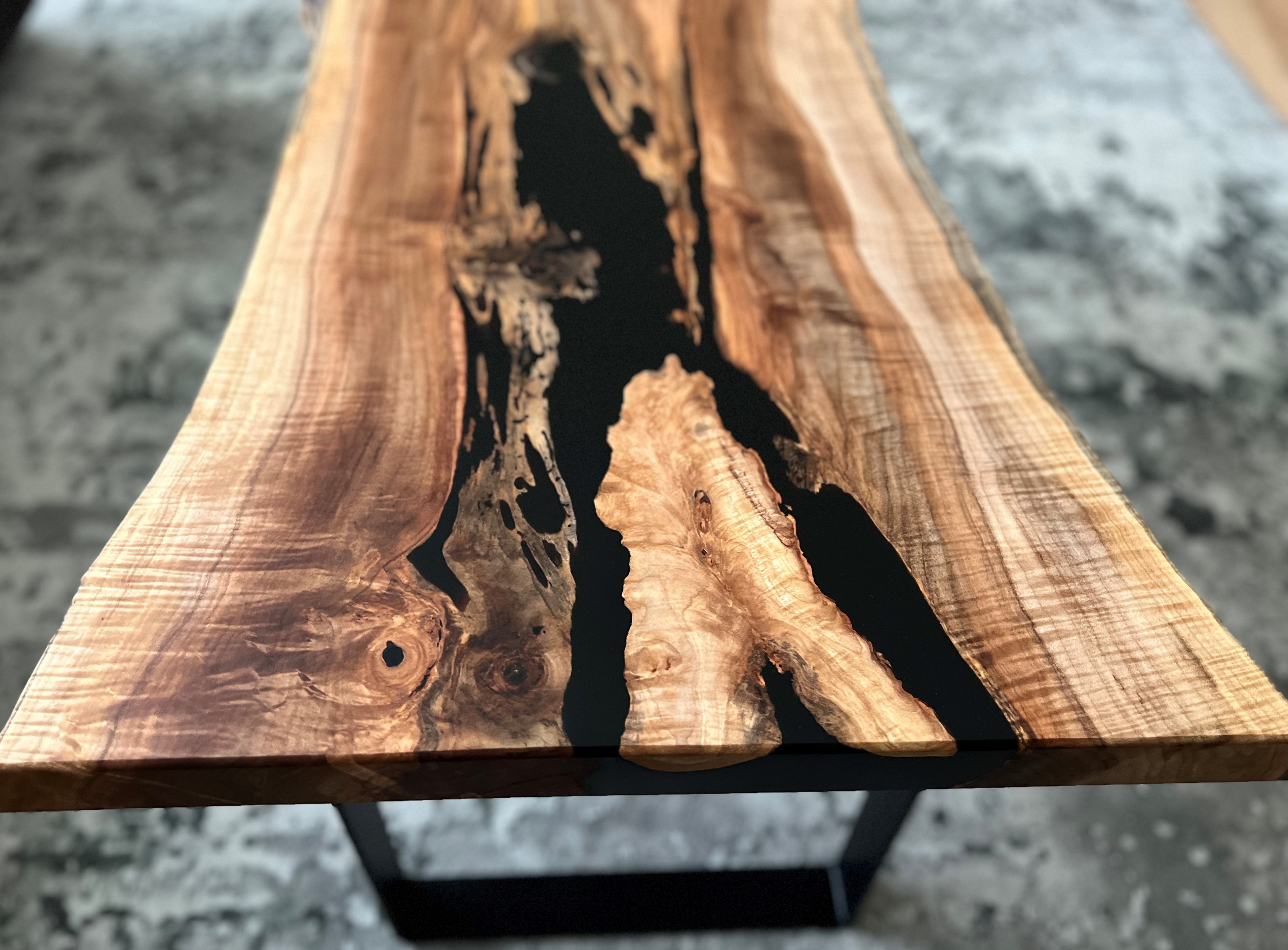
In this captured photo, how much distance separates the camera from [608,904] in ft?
3.04

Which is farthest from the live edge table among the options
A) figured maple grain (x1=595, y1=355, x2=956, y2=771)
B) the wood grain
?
the wood grain

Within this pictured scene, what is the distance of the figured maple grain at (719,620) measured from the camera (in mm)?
552

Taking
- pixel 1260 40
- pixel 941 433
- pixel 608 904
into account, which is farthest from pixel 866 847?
pixel 1260 40

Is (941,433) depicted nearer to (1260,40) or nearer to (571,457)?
(571,457)

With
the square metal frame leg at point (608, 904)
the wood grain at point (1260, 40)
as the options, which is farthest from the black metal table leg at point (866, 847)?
the wood grain at point (1260, 40)

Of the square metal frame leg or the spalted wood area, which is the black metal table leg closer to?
the square metal frame leg

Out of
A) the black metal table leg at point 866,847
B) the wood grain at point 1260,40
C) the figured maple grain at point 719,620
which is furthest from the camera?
the wood grain at point 1260,40

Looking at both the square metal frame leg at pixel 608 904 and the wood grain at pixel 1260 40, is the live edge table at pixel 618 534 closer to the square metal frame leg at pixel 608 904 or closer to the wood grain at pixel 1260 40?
the square metal frame leg at pixel 608 904

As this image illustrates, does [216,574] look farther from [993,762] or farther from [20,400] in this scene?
[20,400]

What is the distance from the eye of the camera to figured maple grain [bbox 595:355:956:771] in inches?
21.7

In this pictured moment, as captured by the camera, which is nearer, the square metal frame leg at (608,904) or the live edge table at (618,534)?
the live edge table at (618,534)

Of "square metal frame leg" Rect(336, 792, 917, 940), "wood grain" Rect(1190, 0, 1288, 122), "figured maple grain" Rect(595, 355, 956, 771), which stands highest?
"figured maple grain" Rect(595, 355, 956, 771)

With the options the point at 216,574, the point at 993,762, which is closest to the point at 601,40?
the point at 216,574

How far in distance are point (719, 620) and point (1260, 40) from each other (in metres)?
2.11
